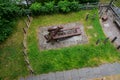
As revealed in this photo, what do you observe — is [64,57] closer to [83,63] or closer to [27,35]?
[83,63]

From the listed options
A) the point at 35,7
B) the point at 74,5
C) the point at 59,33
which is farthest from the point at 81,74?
the point at 35,7

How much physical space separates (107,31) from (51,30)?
485 centimetres

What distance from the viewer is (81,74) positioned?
13336 mm

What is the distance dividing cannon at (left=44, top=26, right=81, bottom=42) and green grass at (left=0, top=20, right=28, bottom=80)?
Answer: 96.6 inches

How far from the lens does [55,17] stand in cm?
1631

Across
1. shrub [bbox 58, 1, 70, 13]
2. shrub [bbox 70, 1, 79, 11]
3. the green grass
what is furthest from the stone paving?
the green grass

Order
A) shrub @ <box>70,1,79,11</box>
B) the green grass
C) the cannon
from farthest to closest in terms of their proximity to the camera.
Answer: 1. shrub @ <box>70,1,79,11</box>
2. the cannon
3. the green grass

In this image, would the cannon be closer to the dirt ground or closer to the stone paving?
the dirt ground

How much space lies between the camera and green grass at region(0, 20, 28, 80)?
13430 millimetres

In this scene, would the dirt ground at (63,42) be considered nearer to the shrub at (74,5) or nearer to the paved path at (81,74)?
the paved path at (81,74)

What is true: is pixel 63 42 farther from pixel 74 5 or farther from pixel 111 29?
pixel 111 29

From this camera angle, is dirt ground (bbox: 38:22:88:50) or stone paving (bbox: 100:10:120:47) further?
stone paving (bbox: 100:10:120:47)

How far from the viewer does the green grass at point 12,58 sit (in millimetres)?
13430

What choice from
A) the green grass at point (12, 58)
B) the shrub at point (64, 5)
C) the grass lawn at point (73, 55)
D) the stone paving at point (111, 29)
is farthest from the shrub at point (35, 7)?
the stone paving at point (111, 29)
